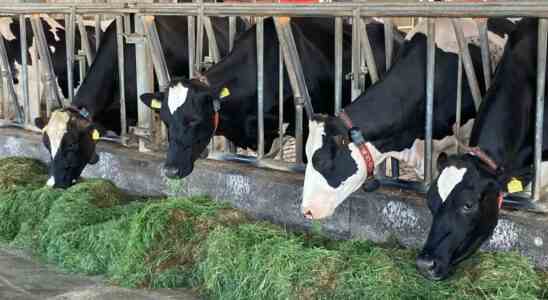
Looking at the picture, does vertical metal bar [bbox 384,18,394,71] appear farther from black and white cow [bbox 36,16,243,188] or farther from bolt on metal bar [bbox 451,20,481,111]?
black and white cow [bbox 36,16,243,188]

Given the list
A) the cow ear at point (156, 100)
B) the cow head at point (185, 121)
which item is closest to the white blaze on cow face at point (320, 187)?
the cow head at point (185, 121)

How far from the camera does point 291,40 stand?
6031 millimetres

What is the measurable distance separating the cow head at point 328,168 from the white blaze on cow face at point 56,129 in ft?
9.49

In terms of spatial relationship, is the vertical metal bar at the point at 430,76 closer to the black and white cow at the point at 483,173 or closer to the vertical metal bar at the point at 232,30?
the black and white cow at the point at 483,173

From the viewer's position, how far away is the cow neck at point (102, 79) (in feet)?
25.5

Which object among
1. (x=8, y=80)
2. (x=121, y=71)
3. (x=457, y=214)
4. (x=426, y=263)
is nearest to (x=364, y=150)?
(x=457, y=214)

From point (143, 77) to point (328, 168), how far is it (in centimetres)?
288

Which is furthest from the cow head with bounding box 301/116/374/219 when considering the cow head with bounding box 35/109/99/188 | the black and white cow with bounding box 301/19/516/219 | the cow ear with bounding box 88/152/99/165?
the cow ear with bounding box 88/152/99/165

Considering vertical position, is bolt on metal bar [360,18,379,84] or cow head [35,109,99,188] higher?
bolt on metal bar [360,18,379,84]

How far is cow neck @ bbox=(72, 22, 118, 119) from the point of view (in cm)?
777

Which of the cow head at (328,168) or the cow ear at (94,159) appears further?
the cow ear at (94,159)

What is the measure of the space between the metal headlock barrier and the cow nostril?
102 centimetres

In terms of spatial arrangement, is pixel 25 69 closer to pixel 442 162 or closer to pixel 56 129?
pixel 56 129

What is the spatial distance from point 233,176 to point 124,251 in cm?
116
